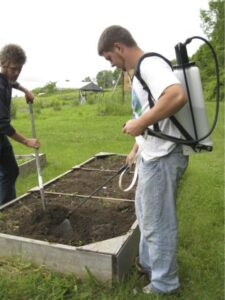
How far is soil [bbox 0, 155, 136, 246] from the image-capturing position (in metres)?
3.82

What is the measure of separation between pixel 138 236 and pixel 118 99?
15.9 m

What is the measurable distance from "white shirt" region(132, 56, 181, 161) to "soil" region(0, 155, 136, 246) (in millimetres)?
1308

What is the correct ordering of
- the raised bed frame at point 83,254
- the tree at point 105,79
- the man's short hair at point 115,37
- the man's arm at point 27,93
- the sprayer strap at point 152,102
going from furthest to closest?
the tree at point 105,79 → the man's arm at point 27,93 → the raised bed frame at point 83,254 → the man's short hair at point 115,37 → the sprayer strap at point 152,102

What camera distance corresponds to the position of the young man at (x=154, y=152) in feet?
8.34

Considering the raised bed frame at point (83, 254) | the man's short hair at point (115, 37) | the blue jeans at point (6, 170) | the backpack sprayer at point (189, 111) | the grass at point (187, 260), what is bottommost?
the grass at point (187, 260)

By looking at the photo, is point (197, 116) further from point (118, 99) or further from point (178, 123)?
point (118, 99)

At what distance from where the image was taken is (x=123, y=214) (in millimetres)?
4406

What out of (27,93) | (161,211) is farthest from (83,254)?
(27,93)

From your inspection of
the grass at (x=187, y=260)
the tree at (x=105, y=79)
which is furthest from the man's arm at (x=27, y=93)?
the tree at (x=105, y=79)

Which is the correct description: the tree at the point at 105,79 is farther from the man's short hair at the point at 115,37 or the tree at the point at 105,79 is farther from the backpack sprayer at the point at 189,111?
the backpack sprayer at the point at 189,111

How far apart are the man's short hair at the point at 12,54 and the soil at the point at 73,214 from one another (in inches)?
63.1

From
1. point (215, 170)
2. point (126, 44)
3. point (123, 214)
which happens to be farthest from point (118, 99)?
point (126, 44)

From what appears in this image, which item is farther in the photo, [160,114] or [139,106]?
[139,106]

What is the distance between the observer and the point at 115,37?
8.95ft
